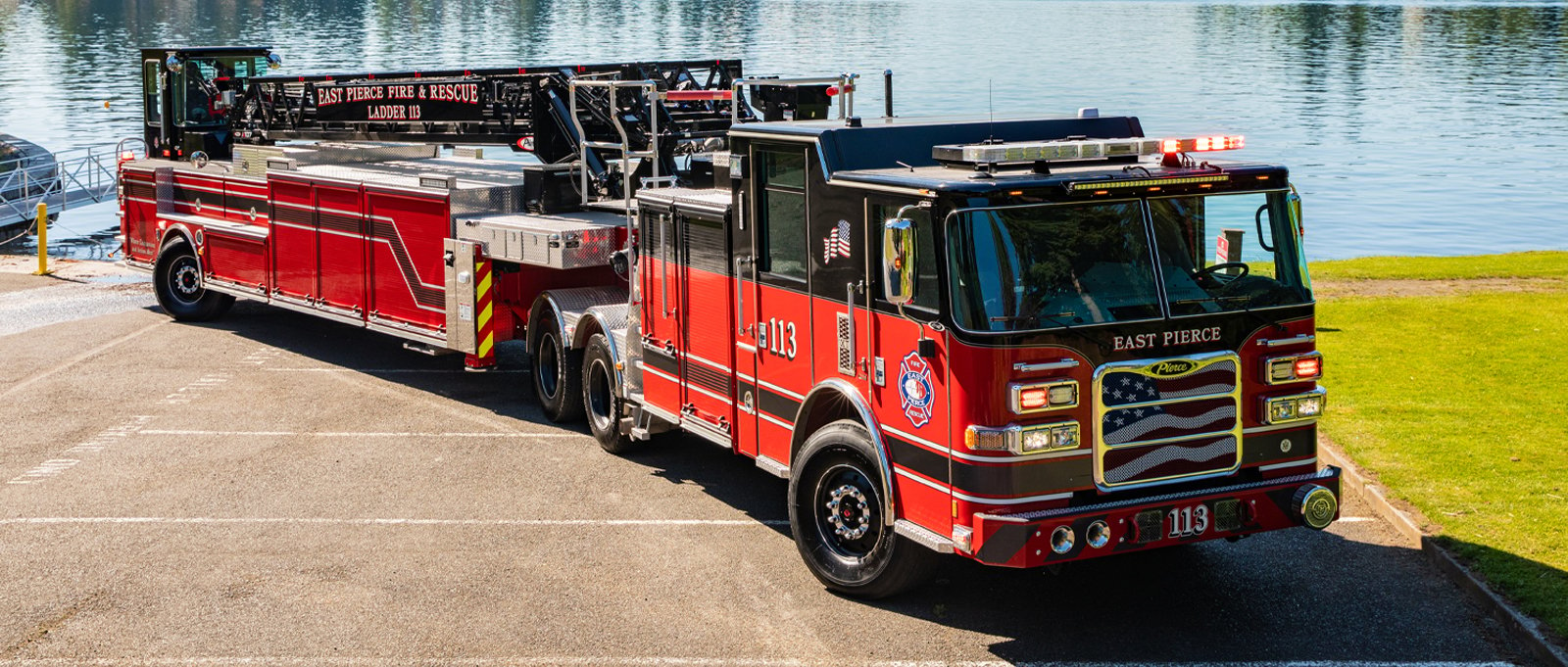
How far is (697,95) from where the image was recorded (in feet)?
47.2

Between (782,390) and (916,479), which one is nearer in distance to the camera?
(916,479)

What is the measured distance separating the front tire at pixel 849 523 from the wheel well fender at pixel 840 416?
0.28 ft

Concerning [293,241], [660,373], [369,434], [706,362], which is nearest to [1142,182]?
[706,362]

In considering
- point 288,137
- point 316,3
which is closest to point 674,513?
point 288,137

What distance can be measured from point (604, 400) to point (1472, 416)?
717 cm

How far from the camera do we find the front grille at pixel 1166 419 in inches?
333

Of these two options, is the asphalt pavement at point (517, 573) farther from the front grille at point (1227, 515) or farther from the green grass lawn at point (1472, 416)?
the front grille at point (1227, 515)

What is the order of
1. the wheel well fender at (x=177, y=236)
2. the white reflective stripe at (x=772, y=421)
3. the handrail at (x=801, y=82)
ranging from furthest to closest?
the wheel well fender at (x=177, y=236) → the handrail at (x=801, y=82) → the white reflective stripe at (x=772, y=421)

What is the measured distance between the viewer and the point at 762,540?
10875 mm

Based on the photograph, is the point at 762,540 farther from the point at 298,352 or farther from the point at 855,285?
the point at 298,352

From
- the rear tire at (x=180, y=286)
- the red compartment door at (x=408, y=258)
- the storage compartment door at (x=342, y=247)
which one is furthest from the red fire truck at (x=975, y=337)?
the rear tire at (x=180, y=286)

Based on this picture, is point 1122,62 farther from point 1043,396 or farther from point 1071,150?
point 1043,396

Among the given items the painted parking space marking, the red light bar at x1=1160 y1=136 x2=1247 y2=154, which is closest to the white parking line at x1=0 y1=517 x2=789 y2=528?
the painted parking space marking

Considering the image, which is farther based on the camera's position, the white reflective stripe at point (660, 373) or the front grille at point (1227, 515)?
the white reflective stripe at point (660, 373)
